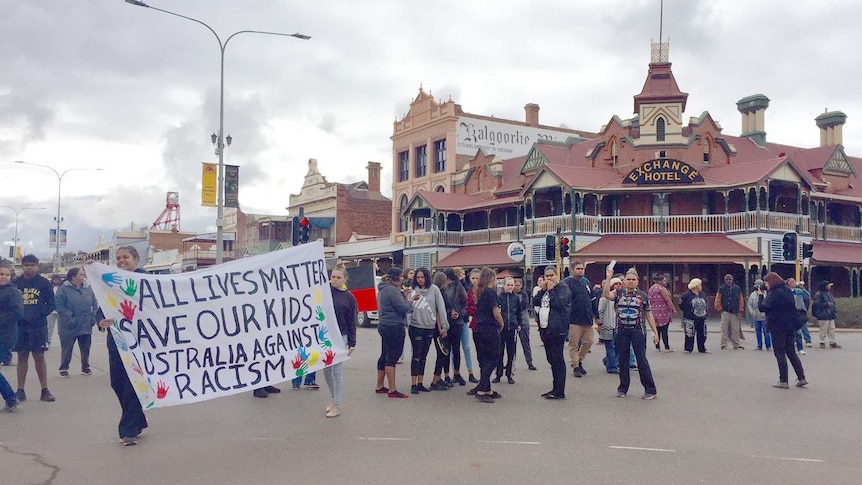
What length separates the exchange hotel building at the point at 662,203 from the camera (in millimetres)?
32031

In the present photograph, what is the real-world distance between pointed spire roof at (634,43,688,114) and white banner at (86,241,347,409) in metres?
29.3

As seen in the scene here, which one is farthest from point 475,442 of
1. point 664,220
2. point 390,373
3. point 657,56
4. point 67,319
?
point 657,56

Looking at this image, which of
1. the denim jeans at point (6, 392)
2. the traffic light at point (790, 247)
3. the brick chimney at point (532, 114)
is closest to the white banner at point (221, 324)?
the denim jeans at point (6, 392)

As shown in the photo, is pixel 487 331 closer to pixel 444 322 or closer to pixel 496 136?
pixel 444 322

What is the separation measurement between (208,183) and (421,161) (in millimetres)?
24779

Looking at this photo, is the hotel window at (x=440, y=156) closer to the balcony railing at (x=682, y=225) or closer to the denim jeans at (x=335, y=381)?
the balcony railing at (x=682, y=225)

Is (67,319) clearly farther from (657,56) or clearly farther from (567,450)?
(657,56)

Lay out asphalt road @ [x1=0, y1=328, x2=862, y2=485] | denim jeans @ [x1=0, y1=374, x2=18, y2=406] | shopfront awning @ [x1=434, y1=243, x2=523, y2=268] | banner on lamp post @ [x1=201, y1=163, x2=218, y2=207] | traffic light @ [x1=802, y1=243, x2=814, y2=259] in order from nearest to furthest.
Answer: asphalt road @ [x1=0, y1=328, x2=862, y2=485]
denim jeans @ [x1=0, y1=374, x2=18, y2=406]
banner on lamp post @ [x1=201, y1=163, x2=218, y2=207]
traffic light @ [x1=802, y1=243, x2=814, y2=259]
shopfront awning @ [x1=434, y1=243, x2=523, y2=268]

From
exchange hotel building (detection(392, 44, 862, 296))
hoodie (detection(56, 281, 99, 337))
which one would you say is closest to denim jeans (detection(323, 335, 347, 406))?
hoodie (detection(56, 281, 99, 337))

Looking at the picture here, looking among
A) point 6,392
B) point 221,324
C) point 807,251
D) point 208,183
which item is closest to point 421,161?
point 208,183

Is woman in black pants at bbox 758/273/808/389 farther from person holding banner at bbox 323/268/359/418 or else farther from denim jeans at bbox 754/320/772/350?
denim jeans at bbox 754/320/772/350

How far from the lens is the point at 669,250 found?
31641mm

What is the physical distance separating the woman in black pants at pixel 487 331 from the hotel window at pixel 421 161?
37.4 meters

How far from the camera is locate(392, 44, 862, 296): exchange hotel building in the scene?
3203 cm
